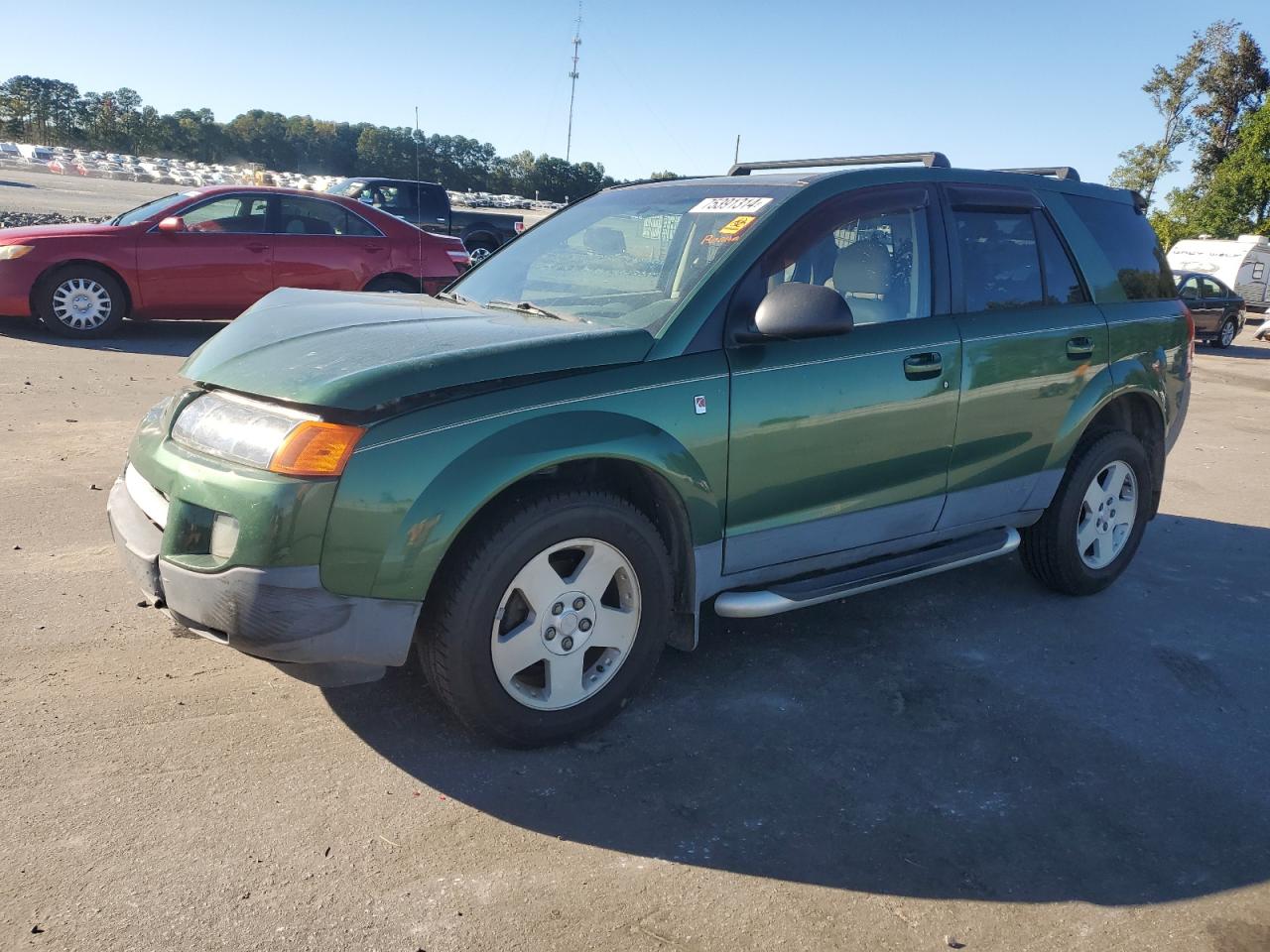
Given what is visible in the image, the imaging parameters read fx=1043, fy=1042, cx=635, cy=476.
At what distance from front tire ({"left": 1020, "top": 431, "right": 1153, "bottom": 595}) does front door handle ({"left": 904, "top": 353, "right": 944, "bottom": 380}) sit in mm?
1234

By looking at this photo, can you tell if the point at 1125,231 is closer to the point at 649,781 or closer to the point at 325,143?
the point at 649,781

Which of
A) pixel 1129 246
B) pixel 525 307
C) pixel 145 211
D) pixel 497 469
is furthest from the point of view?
pixel 145 211

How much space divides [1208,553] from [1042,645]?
7.51 ft

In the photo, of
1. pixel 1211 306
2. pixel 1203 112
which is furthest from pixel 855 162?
pixel 1203 112

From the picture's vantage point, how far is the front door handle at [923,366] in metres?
4.02

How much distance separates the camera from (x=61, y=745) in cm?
316

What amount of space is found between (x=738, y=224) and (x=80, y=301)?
343 inches

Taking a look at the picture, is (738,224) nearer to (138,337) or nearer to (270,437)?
(270,437)

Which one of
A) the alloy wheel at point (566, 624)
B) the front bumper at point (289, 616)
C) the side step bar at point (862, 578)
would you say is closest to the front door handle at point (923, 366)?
the side step bar at point (862, 578)

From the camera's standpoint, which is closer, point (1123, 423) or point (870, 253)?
point (870, 253)

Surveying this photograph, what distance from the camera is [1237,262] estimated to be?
29.5 metres

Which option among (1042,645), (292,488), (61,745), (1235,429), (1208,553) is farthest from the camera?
(1235,429)

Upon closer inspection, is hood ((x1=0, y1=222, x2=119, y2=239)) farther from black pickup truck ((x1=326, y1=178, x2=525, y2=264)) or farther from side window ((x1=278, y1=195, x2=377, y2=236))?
black pickup truck ((x1=326, y1=178, x2=525, y2=264))

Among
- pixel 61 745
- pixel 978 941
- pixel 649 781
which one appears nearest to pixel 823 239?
pixel 649 781
